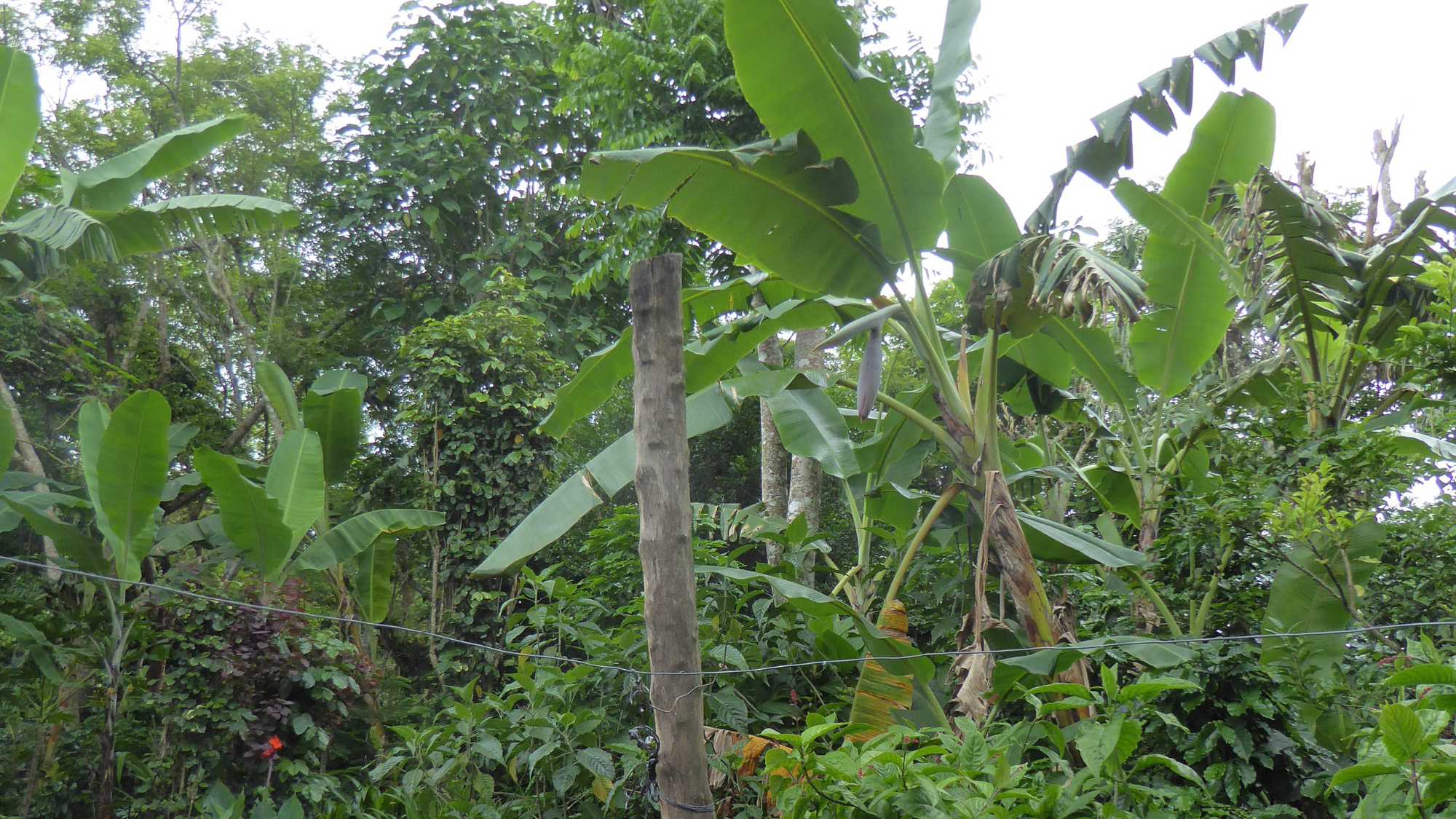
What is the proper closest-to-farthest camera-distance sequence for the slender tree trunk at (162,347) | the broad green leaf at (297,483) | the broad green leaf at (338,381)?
1. the broad green leaf at (297,483)
2. the broad green leaf at (338,381)
3. the slender tree trunk at (162,347)

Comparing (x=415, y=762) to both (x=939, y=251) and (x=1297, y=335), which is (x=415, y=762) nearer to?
(x=939, y=251)

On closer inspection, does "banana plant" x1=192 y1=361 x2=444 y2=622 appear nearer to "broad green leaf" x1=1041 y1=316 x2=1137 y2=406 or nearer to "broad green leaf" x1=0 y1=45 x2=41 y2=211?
"broad green leaf" x1=0 y1=45 x2=41 y2=211

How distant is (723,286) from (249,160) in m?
8.42

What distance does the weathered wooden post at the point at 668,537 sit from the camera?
2471 mm

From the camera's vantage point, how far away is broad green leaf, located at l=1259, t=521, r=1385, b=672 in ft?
9.43

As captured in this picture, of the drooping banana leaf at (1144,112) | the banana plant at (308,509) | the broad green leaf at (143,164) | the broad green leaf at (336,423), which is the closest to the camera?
the drooping banana leaf at (1144,112)

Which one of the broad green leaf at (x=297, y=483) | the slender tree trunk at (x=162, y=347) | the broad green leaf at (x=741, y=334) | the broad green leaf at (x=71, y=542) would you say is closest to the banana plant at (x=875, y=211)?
the broad green leaf at (x=741, y=334)

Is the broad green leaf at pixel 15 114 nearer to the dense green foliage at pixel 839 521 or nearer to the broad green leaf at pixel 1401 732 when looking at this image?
the dense green foliage at pixel 839 521

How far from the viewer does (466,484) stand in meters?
6.09

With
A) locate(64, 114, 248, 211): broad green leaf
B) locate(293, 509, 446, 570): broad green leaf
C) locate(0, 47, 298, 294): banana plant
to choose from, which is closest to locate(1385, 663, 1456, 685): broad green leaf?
locate(293, 509, 446, 570): broad green leaf

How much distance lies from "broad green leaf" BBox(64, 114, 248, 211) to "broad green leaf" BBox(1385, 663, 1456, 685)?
18.4ft

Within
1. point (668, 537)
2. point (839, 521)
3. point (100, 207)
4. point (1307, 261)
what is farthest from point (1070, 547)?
point (100, 207)

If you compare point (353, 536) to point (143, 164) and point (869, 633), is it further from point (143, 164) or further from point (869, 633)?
point (869, 633)

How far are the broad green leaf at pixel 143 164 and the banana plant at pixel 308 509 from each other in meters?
1.20
